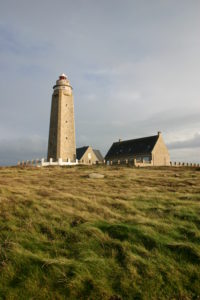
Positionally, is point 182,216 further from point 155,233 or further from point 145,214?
point 155,233

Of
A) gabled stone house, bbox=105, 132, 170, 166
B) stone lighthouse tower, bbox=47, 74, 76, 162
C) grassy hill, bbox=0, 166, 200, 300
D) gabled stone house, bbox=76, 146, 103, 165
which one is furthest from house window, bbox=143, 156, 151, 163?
grassy hill, bbox=0, 166, 200, 300

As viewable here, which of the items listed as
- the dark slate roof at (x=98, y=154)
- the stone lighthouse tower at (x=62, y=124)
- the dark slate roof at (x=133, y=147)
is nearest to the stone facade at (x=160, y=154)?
the dark slate roof at (x=133, y=147)

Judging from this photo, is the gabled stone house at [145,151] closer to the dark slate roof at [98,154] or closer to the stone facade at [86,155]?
the stone facade at [86,155]

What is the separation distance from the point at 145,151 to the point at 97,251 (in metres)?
53.4

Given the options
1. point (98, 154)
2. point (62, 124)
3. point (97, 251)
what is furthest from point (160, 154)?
point (97, 251)

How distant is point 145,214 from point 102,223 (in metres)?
2.36

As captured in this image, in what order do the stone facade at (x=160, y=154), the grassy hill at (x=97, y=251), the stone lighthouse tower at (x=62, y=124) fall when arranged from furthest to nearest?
the stone facade at (x=160, y=154) → the stone lighthouse tower at (x=62, y=124) → the grassy hill at (x=97, y=251)

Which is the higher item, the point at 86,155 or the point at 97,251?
the point at 86,155

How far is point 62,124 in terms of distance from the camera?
53031 millimetres

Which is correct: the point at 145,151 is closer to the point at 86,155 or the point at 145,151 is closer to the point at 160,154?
the point at 160,154

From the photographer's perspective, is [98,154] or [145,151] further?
[98,154]

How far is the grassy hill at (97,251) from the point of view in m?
5.58

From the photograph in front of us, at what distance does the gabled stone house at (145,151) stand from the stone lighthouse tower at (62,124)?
14395 millimetres

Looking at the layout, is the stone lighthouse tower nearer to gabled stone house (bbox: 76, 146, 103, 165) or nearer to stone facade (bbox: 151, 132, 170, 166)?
gabled stone house (bbox: 76, 146, 103, 165)
